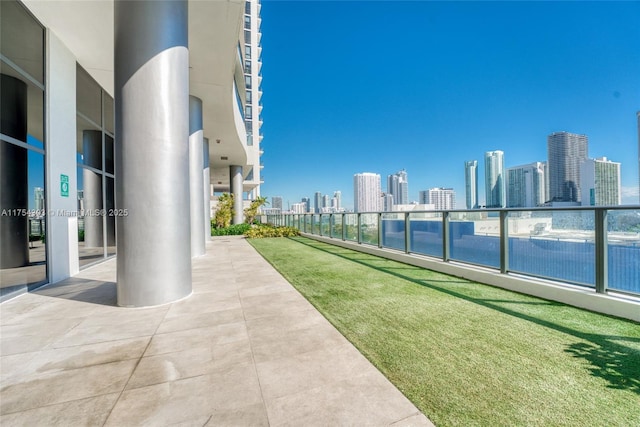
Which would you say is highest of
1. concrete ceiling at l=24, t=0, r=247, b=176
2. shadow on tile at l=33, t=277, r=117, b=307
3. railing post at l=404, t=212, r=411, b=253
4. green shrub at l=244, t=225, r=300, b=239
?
concrete ceiling at l=24, t=0, r=247, b=176

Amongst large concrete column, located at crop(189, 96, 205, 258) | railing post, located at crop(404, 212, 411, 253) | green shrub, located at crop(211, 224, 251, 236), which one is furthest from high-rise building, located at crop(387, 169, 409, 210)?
large concrete column, located at crop(189, 96, 205, 258)

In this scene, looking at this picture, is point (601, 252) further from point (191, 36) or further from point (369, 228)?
point (191, 36)

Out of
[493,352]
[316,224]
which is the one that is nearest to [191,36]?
[493,352]

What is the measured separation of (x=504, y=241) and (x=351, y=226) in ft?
19.1

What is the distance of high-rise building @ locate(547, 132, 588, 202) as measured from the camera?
20641 millimetres

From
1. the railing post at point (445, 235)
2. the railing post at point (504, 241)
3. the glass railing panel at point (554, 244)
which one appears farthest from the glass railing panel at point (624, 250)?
the railing post at point (445, 235)

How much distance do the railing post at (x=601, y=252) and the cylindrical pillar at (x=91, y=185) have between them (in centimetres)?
1097

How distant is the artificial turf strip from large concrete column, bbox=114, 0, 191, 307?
2448 mm

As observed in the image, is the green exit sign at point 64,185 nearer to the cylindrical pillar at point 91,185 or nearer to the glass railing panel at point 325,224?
the cylindrical pillar at point 91,185

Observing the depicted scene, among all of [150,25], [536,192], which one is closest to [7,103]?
[150,25]

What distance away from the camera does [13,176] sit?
212 inches

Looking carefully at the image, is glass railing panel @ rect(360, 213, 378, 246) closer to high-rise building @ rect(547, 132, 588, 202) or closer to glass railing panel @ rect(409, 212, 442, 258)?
glass railing panel @ rect(409, 212, 442, 258)

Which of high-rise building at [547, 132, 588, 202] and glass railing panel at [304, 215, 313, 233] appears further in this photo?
high-rise building at [547, 132, 588, 202]

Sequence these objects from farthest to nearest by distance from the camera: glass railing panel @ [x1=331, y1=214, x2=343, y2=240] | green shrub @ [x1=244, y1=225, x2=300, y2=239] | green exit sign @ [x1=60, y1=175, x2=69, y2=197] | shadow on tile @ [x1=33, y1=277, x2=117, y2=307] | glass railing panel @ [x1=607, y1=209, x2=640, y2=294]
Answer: green shrub @ [x1=244, y1=225, x2=300, y2=239] → glass railing panel @ [x1=331, y1=214, x2=343, y2=240] → green exit sign @ [x1=60, y1=175, x2=69, y2=197] → shadow on tile @ [x1=33, y1=277, x2=117, y2=307] → glass railing panel @ [x1=607, y1=209, x2=640, y2=294]
